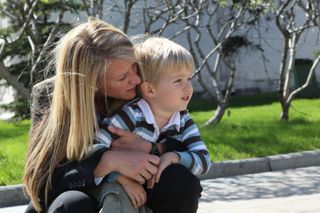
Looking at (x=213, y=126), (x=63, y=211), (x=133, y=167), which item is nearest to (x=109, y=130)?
(x=133, y=167)

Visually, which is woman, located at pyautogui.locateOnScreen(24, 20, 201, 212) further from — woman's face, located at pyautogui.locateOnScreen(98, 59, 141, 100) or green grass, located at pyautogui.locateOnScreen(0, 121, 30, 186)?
green grass, located at pyautogui.locateOnScreen(0, 121, 30, 186)

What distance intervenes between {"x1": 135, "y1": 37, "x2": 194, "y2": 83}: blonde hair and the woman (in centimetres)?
6

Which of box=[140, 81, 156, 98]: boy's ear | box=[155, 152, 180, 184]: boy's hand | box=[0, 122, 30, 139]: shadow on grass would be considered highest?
box=[140, 81, 156, 98]: boy's ear

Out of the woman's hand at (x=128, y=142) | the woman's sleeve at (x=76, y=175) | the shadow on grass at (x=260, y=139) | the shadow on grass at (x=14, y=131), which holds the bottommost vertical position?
the shadow on grass at (x=14, y=131)

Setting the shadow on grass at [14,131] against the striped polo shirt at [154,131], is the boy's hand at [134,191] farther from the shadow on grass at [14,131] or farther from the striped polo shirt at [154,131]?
the shadow on grass at [14,131]

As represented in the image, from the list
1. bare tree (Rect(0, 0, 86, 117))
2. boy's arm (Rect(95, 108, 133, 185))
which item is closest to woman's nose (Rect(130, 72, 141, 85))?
boy's arm (Rect(95, 108, 133, 185))

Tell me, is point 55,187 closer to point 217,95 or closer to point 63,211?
point 63,211

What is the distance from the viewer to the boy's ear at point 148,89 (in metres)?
2.89

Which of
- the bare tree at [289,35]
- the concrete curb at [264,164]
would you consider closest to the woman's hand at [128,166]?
the concrete curb at [264,164]

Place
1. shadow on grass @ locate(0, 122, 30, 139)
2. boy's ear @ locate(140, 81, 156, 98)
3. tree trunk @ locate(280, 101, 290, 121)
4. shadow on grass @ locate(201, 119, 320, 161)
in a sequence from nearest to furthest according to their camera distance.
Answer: boy's ear @ locate(140, 81, 156, 98) → shadow on grass @ locate(201, 119, 320, 161) → tree trunk @ locate(280, 101, 290, 121) → shadow on grass @ locate(0, 122, 30, 139)

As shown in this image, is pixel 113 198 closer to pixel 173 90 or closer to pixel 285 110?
pixel 173 90

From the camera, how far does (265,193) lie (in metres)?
6.77

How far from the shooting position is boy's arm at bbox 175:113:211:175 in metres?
2.82

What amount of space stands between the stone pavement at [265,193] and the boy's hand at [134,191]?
3145 millimetres
